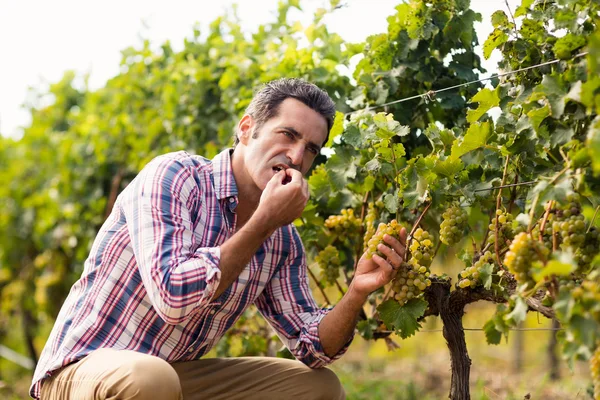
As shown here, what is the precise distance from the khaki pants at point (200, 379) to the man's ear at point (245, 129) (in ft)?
2.97

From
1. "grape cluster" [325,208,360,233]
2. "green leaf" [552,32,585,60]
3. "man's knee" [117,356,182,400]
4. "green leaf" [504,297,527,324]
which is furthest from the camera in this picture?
"grape cluster" [325,208,360,233]

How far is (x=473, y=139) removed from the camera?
7.67 feet

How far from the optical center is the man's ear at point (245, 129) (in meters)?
2.86

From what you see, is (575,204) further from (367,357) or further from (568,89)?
(367,357)

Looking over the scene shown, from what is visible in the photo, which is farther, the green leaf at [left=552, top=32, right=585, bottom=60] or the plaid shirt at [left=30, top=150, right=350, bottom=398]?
the plaid shirt at [left=30, top=150, right=350, bottom=398]

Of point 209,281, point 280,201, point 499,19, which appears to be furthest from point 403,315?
point 499,19

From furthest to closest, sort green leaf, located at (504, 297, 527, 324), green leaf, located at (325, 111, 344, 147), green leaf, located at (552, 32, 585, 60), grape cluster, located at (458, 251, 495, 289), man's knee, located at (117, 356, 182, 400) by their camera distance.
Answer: green leaf, located at (325, 111, 344, 147), grape cluster, located at (458, 251, 495, 289), man's knee, located at (117, 356, 182, 400), green leaf, located at (552, 32, 585, 60), green leaf, located at (504, 297, 527, 324)

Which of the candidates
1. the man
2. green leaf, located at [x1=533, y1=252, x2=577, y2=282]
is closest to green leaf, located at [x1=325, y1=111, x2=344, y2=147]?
the man

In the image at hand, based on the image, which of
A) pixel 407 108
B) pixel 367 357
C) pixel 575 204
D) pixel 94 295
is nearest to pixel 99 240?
pixel 94 295

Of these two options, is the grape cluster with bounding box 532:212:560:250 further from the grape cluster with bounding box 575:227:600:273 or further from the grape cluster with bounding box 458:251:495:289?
the grape cluster with bounding box 458:251:495:289

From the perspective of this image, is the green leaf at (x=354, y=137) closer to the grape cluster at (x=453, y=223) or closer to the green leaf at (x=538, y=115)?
the grape cluster at (x=453, y=223)

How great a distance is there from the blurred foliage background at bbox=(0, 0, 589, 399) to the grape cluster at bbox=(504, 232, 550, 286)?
0.62 m

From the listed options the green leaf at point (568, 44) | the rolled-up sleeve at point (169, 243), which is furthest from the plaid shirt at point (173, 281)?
the green leaf at point (568, 44)

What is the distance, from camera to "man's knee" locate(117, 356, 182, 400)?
2262 millimetres
